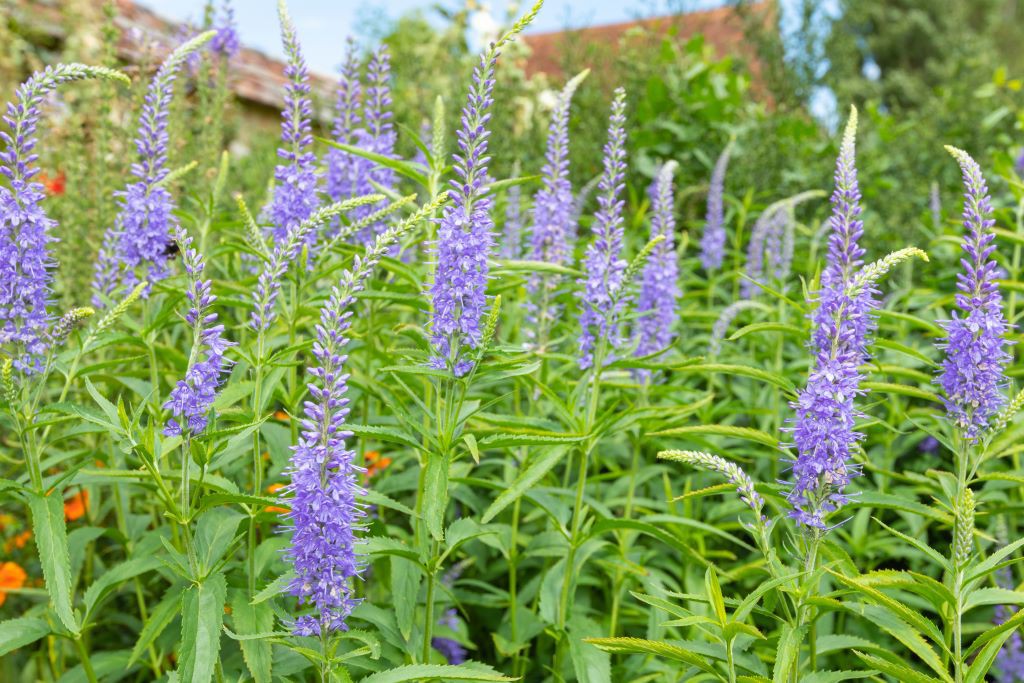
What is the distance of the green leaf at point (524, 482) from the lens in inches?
108

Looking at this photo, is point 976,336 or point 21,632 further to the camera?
point 21,632

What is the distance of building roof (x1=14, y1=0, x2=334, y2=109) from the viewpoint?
9055mm

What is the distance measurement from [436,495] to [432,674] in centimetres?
49

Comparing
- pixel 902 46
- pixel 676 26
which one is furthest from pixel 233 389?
pixel 902 46

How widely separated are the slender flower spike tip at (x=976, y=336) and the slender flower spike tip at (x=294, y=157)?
7.41 ft

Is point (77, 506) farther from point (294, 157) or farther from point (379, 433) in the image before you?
point (379, 433)

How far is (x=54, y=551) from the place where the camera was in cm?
263

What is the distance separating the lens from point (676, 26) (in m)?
8.44

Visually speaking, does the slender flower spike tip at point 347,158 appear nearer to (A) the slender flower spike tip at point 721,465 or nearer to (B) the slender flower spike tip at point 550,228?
(B) the slender flower spike tip at point 550,228

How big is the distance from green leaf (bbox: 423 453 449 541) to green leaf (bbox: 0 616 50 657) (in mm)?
1435

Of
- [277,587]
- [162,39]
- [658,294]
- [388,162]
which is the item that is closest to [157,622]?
[277,587]

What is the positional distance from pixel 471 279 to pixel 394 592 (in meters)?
1.14

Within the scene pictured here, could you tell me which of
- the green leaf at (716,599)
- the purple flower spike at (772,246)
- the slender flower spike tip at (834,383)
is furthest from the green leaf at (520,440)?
the purple flower spike at (772,246)

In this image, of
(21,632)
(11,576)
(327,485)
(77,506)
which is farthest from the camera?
(77,506)
